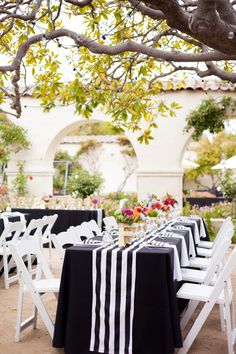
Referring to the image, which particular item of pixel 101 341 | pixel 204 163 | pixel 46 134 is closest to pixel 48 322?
pixel 101 341

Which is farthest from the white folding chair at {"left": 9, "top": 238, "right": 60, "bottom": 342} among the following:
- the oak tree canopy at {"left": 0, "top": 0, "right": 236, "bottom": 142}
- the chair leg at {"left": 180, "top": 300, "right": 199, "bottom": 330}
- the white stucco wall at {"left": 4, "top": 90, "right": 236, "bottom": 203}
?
A: the white stucco wall at {"left": 4, "top": 90, "right": 236, "bottom": 203}

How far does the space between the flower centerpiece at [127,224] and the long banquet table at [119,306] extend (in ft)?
1.13

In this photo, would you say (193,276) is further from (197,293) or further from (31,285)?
(31,285)

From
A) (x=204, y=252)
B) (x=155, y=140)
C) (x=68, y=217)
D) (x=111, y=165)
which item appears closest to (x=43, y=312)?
(x=204, y=252)

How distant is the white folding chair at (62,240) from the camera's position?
4.37 m

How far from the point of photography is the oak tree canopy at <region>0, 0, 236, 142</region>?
2.69 meters

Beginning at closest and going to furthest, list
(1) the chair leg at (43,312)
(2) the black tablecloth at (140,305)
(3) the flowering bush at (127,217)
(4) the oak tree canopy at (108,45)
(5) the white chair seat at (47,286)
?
(4) the oak tree canopy at (108,45), (2) the black tablecloth at (140,305), (1) the chair leg at (43,312), (5) the white chair seat at (47,286), (3) the flowering bush at (127,217)

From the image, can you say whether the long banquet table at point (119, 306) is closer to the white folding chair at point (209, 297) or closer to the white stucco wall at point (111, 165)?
the white folding chair at point (209, 297)

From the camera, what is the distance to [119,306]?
363 centimetres

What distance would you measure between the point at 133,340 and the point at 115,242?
99 cm

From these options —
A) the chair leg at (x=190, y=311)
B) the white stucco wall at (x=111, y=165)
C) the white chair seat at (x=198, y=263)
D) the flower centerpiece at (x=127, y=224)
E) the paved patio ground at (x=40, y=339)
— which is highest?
the white stucco wall at (x=111, y=165)

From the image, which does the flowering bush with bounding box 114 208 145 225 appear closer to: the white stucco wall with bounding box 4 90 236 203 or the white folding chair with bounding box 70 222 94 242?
the white folding chair with bounding box 70 222 94 242

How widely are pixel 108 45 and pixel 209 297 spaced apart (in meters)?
2.34

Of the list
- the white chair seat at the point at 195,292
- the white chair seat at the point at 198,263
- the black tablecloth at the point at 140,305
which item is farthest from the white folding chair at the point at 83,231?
the white chair seat at the point at 195,292
